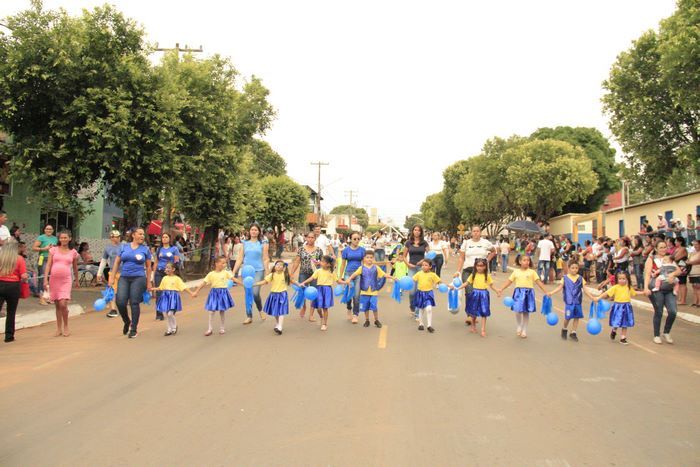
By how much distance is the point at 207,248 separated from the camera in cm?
2531

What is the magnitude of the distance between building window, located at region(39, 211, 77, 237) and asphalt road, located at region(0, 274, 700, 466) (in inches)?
512

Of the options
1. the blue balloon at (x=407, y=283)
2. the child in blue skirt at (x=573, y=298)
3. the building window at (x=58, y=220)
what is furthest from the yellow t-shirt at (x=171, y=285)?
the building window at (x=58, y=220)

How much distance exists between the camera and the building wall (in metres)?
25.4

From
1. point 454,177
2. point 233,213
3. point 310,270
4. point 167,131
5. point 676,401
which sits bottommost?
point 676,401

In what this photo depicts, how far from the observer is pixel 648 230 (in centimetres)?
2220

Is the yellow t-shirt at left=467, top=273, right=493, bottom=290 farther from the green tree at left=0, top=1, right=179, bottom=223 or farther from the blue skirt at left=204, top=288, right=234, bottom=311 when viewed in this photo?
the green tree at left=0, top=1, right=179, bottom=223

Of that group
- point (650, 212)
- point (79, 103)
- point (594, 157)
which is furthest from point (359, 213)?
point (79, 103)

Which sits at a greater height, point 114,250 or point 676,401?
point 114,250

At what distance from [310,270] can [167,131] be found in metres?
5.98

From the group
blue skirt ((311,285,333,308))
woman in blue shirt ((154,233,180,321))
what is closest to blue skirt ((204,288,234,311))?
blue skirt ((311,285,333,308))

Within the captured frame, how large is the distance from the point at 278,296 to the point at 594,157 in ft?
164

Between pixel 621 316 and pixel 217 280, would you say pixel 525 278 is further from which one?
pixel 217 280

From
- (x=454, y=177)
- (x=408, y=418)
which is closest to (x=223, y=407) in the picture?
(x=408, y=418)

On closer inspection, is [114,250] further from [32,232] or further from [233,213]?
[233,213]
